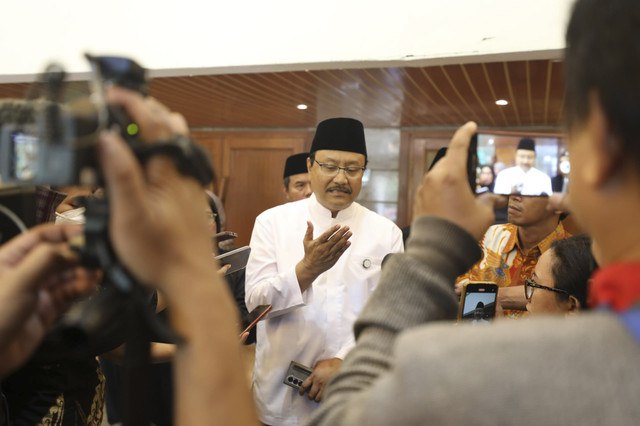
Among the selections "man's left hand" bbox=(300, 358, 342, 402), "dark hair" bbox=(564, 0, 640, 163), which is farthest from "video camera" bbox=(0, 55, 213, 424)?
"man's left hand" bbox=(300, 358, 342, 402)

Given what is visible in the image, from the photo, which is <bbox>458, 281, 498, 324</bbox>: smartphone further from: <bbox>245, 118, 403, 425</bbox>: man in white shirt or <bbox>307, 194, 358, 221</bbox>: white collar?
<bbox>307, 194, 358, 221</bbox>: white collar

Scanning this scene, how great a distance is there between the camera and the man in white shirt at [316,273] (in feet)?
6.29

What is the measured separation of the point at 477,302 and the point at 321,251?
534mm

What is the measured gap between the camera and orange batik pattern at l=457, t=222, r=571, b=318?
88.6 inches

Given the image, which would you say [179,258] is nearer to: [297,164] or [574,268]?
[574,268]

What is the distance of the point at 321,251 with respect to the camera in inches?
72.6

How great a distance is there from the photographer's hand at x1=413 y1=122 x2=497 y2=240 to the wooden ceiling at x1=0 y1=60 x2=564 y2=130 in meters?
1.54

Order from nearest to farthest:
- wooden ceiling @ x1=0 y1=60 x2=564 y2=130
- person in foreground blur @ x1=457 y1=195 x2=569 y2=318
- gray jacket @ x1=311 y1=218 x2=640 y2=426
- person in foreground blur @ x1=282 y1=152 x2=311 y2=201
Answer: gray jacket @ x1=311 y1=218 x2=640 y2=426 < person in foreground blur @ x1=457 y1=195 x2=569 y2=318 < wooden ceiling @ x1=0 y1=60 x2=564 y2=130 < person in foreground blur @ x1=282 y1=152 x2=311 y2=201

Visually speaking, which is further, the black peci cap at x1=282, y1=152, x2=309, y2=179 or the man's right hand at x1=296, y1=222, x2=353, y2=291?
the black peci cap at x1=282, y1=152, x2=309, y2=179

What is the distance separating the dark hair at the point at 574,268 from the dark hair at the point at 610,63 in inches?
39.7

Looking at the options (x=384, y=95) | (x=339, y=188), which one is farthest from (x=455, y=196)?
(x=384, y=95)

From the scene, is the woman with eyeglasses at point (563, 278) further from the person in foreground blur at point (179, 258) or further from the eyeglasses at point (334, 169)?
the person in foreground blur at point (179, 258)

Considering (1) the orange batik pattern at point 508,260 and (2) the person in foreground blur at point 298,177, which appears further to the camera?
(2) the person in foreground blur at point 298,177

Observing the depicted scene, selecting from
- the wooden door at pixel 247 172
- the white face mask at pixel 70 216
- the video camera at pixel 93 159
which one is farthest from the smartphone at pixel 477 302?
the wooden door at pixel 247 172
